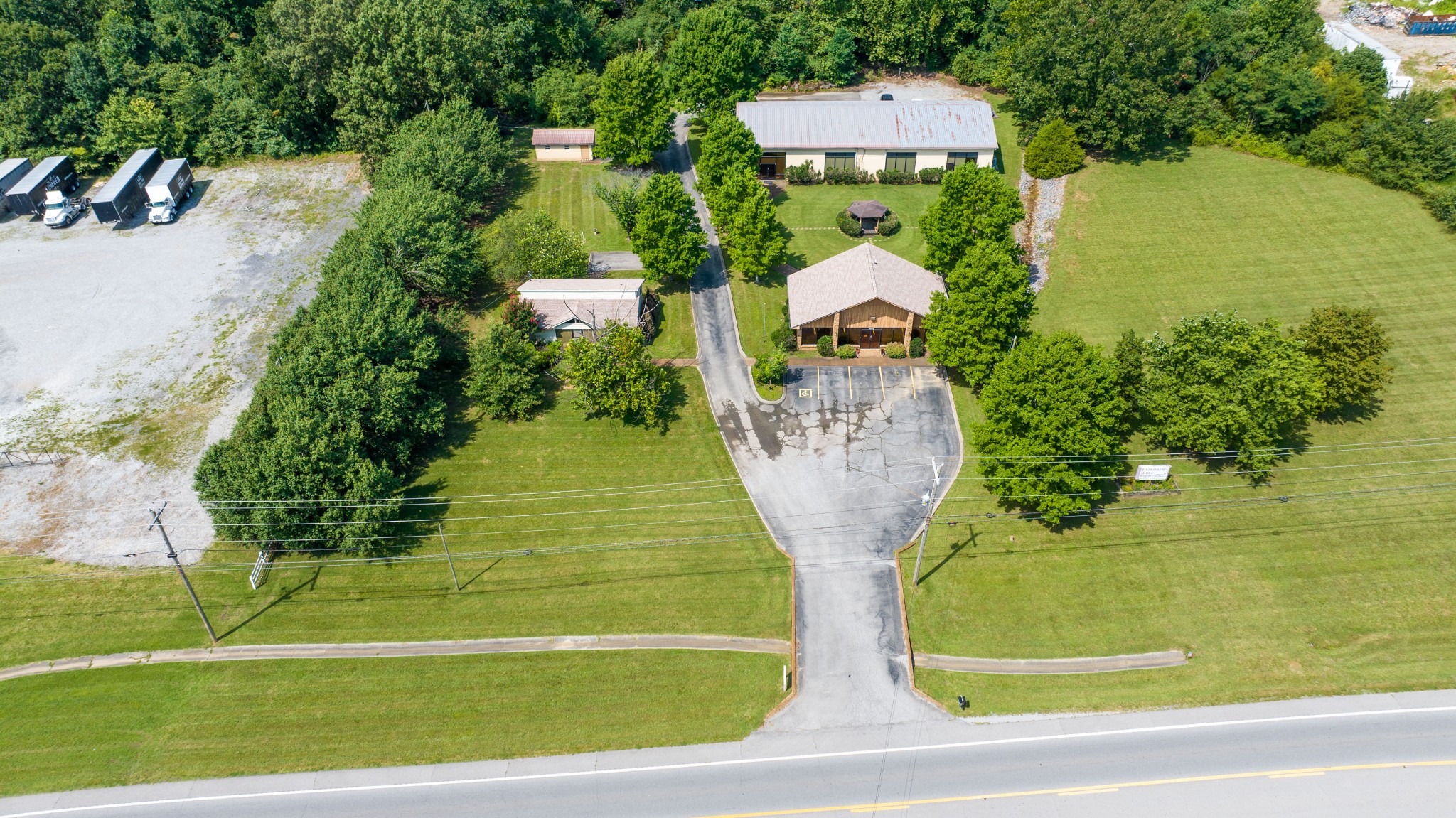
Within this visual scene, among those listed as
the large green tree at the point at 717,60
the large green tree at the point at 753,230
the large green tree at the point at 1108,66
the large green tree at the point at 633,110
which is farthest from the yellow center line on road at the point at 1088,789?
the large green tree at the point at 717,60

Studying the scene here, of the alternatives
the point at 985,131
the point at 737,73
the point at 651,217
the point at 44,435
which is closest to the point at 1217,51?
the point at 985,131

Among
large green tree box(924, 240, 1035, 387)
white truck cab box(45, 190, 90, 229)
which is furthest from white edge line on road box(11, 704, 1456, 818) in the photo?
white truck cab box(45, 190, 90, 229)

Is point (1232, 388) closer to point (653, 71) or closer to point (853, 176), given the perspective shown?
point (853, 176)

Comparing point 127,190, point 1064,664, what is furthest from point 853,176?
point 127,190

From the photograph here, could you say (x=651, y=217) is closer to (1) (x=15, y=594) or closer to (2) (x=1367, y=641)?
(1) (x=15, y=594)

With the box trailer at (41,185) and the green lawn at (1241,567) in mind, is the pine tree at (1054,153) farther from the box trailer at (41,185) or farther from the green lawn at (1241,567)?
the box trailer at (41,185)

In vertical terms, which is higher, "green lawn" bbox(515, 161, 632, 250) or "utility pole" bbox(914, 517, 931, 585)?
"green lawn" bbox(515, 161, 632, 250)

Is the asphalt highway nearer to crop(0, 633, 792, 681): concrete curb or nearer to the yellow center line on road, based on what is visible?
the yellow center line on road
